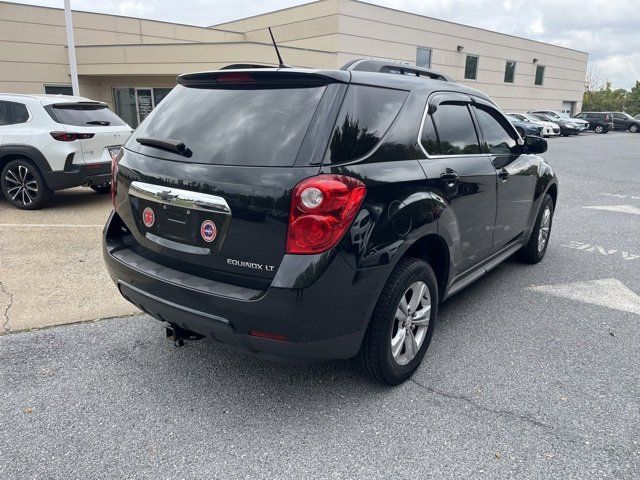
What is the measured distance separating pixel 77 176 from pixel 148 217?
492 cm

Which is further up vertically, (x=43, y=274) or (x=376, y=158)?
(x=376, y=158)

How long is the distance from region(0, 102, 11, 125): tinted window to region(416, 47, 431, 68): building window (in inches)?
1077

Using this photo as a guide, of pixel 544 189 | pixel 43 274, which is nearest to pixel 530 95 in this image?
pixel 544 189

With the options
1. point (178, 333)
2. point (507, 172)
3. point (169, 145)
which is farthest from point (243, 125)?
point (507, 172)

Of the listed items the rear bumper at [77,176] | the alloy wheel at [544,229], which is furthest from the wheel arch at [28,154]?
the alloy wheel at [544,229]

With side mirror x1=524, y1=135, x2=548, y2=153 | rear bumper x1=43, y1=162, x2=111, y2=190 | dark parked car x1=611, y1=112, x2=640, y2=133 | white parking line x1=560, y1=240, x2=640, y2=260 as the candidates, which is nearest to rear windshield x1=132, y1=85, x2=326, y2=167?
side mirror x1=524, y1=135, x2=548, y2=153

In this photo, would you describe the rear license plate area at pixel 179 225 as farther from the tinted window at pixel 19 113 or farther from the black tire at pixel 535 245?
the tinted window at pixel 19 113

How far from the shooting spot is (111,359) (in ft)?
10.5

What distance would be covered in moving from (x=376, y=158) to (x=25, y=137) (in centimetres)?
639

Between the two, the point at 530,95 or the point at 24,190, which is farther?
the point at 530,95

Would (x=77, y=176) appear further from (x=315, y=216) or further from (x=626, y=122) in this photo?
(x=626, y=122)

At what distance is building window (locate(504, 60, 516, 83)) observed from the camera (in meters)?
37.1

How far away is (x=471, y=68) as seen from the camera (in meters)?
34.2

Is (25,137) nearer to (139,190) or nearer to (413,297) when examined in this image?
(139,190)
